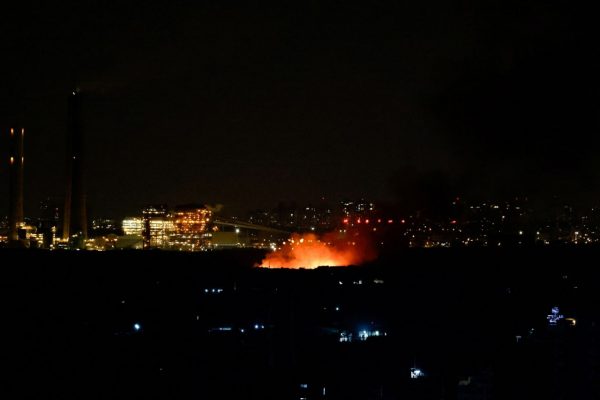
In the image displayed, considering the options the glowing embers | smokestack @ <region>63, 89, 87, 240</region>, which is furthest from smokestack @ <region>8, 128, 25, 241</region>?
the glowing embers

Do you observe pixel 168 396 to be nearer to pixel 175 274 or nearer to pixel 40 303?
pixel 40 303

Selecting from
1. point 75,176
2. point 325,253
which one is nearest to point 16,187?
point 75,176

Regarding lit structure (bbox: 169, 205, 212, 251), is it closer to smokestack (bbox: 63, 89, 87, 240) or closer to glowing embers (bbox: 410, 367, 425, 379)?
smokestack (bbox: 63, 89, 87, 240)

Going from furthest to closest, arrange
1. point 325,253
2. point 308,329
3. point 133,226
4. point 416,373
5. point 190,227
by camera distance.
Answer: point 133,226
point 190,227
point 325,253
point 308,329
point 416,373

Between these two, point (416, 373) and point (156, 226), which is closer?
point (416, 373)

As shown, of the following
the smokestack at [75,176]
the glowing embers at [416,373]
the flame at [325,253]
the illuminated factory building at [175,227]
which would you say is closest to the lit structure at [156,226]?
the illuminated factory building at [175,227]

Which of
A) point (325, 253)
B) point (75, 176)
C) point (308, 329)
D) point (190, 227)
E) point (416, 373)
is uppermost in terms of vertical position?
point (75, 176)

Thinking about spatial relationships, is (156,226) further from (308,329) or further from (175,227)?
(308,329)

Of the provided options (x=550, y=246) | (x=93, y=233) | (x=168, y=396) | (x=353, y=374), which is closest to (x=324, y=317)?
(x=353, y=374)
